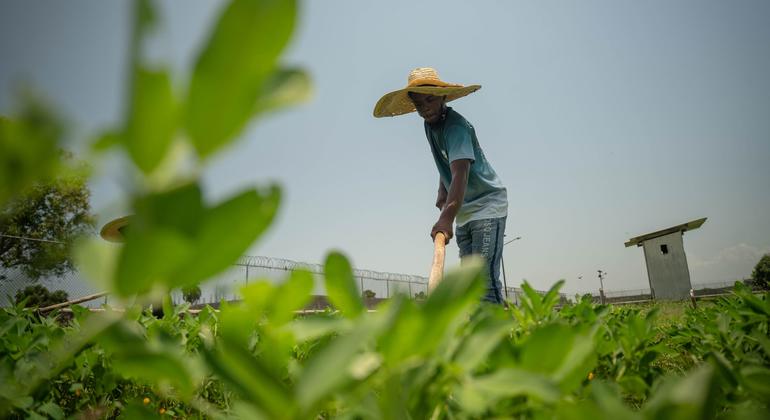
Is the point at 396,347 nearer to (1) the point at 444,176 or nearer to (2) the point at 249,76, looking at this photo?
(2) the point at 249,76

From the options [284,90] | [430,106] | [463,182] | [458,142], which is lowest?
[284,90]

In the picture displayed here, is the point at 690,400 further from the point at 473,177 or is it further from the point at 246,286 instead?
the point at 473,177

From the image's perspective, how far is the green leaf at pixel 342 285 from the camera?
42cm

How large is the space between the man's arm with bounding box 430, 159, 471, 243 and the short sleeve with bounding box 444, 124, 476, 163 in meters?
0.04

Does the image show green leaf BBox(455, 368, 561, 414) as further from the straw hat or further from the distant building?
the distant building

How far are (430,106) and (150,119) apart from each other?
3.83 m

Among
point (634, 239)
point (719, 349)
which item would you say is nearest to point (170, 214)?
point (719, 349)

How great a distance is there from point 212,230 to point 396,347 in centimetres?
17

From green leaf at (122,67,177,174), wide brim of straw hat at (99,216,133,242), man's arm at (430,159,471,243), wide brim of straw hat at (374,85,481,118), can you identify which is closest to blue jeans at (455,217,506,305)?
man's arm at (430,159,471,243)

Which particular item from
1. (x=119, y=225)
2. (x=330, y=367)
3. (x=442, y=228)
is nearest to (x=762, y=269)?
(x=442, y=228)

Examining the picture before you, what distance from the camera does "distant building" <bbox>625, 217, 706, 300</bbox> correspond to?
859 inches

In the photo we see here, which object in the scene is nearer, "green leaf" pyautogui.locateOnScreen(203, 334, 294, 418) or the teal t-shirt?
"green leaf" pyautogui.locateOnScreen(203, 334, 294, 418)

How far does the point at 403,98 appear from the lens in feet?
15.2

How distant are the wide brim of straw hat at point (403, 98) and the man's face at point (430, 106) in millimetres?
94
